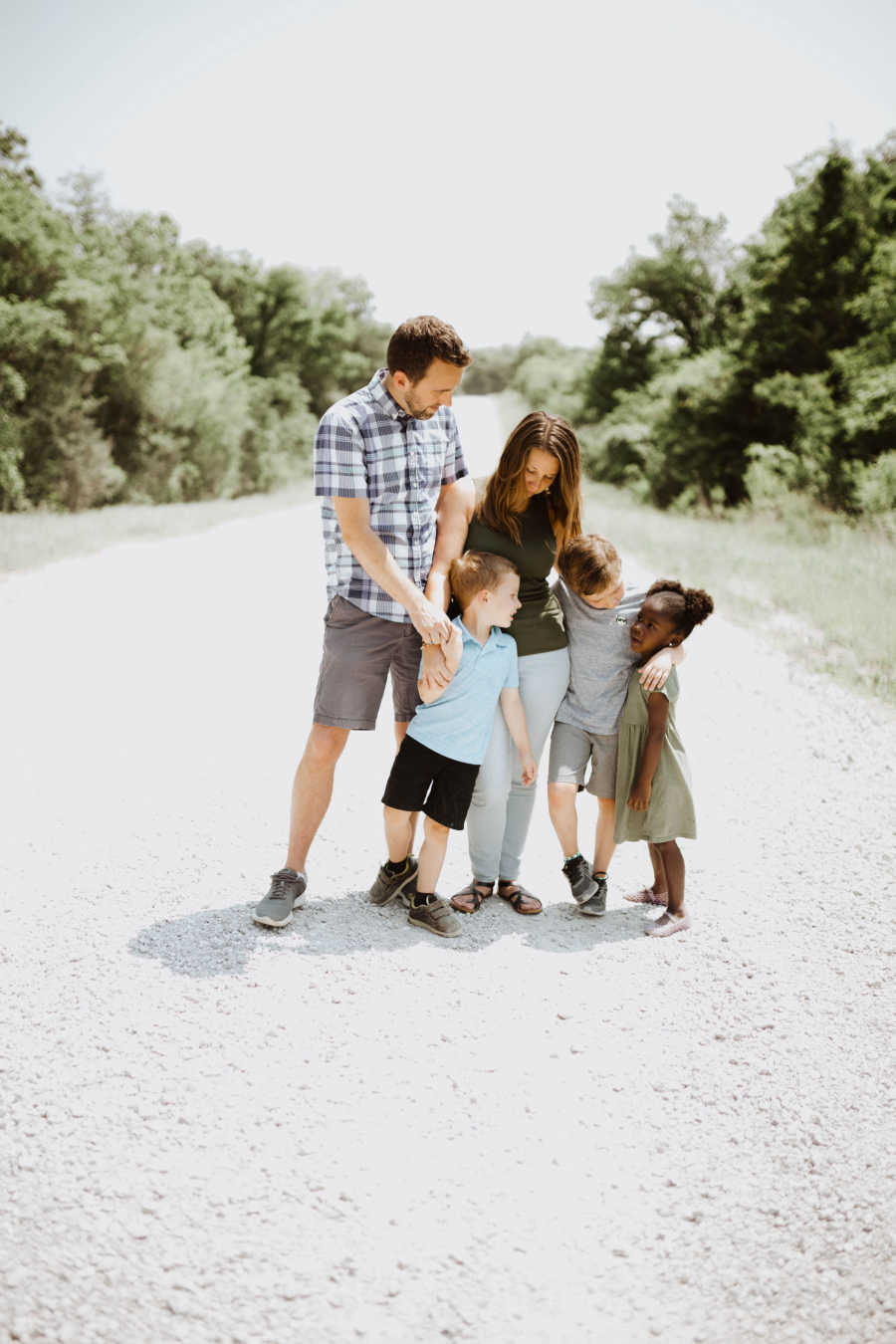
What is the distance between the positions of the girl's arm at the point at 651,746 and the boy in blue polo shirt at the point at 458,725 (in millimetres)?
540

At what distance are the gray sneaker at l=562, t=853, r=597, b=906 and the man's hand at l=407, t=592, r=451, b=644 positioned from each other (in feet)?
3.69

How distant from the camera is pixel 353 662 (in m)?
3.42

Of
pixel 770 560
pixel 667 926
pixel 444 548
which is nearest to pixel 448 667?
pixel 444 548

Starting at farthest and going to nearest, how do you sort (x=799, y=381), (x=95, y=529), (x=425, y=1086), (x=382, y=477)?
(x=799, y=381)
(x=95, y=529)
(x=382, y=477)
(x=425, y=1086)

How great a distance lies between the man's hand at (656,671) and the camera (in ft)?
11.2

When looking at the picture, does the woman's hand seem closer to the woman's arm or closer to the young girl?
the woman's arm

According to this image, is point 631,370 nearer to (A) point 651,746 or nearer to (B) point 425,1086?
(A) point 651,746

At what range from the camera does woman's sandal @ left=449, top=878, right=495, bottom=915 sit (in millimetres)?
3613

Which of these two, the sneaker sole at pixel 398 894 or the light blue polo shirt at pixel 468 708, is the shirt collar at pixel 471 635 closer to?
the light blue polo shirt at pixel 468 708

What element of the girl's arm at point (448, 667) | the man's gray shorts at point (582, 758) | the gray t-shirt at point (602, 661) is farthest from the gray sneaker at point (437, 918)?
the gray t-shirt at point (602, 661)

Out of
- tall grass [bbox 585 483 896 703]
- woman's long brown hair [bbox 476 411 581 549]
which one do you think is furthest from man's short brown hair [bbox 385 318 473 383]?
tall grass [bbox 585 483 896 703]

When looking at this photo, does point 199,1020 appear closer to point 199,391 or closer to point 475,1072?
point 475,1072

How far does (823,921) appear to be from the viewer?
3582 mm

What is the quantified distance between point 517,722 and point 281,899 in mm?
1115
